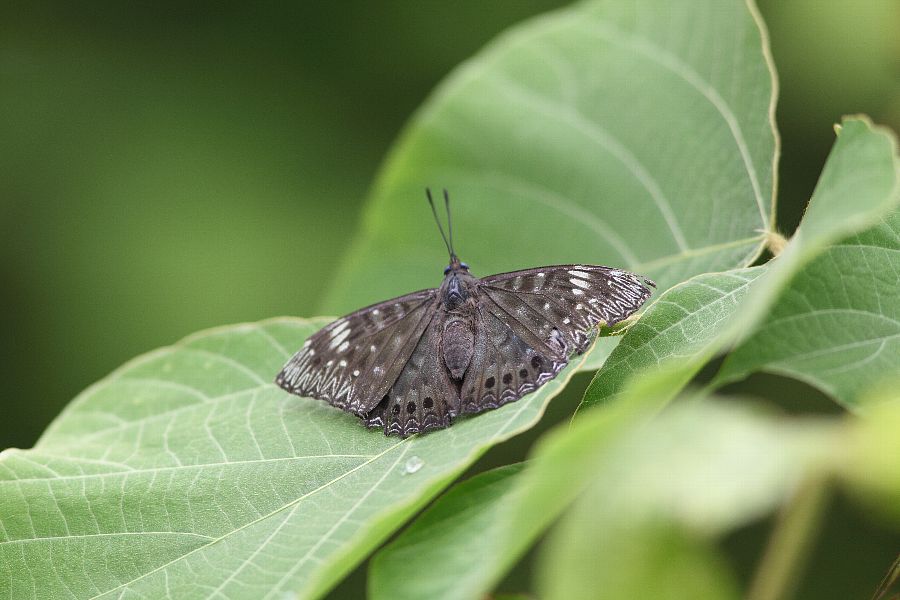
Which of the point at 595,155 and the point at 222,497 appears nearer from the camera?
the point at 222,497

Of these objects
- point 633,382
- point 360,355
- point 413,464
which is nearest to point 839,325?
point 633,382

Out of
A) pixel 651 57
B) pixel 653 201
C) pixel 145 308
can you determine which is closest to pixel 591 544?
pixel 653 201

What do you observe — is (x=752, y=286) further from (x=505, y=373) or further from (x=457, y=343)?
(x=457, y=343)

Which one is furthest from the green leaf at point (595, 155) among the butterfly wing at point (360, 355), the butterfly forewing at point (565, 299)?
the butterfly wing at point (360, 355)

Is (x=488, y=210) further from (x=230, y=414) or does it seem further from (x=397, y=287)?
(x=230, y=414)

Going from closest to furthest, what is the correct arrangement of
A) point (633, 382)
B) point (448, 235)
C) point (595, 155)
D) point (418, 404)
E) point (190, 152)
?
point (633, 382) < point (418, 404) < point (595, 155) < point (448, 235) < point (190, 152)
